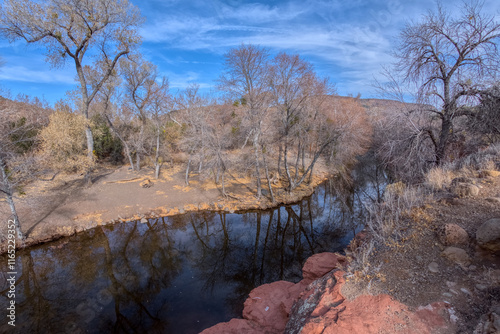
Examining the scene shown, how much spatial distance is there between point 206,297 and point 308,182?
15.6 m

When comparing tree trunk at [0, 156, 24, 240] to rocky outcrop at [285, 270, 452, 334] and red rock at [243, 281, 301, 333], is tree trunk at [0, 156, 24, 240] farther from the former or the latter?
rocky outcrop at [285, 270, 452, 334]

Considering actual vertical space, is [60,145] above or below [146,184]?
above

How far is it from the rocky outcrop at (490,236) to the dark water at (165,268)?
6.44 meters

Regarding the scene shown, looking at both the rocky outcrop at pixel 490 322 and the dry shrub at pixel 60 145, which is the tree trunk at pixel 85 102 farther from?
the rocky outcrop at pixel 490 322

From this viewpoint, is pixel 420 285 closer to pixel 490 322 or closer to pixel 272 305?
pixel 490 322

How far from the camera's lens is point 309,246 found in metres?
12.2

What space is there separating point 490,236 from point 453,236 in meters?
0.67

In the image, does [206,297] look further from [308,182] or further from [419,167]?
[308,182]

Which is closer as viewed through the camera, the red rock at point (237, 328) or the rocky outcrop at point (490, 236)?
the rocky outcrop at point (490, 236)

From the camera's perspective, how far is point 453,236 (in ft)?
16.5

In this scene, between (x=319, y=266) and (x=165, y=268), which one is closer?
(x=319, y=266)

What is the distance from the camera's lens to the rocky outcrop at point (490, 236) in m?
4.34

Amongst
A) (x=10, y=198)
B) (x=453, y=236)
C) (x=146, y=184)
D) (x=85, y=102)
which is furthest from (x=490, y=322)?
(x=85, y=102)

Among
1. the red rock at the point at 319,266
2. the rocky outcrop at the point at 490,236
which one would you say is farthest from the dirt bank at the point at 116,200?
the rocky outcrop at the point at 490,236
